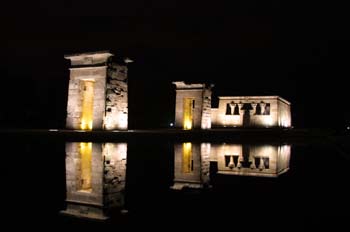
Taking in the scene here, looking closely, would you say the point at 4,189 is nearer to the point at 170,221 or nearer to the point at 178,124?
the point at 170,221

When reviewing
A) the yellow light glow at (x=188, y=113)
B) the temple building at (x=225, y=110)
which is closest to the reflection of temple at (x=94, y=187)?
the temple building at (x=225, y=110)

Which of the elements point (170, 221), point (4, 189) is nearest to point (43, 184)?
point (4, 189)

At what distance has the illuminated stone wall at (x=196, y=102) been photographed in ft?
97.1

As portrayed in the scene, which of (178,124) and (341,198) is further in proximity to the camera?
(178,124)

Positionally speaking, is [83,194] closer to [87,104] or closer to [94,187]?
[94,187]

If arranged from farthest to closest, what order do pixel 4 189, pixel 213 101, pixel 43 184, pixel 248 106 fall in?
1. pixel 213 101
2. pixel 248 106
3. pixel 43 184
4. pixel 4 189

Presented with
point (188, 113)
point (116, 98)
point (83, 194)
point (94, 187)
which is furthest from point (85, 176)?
point (188, 113)

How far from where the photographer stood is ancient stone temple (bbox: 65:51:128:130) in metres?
18.7

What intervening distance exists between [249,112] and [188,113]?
8707 millimetres

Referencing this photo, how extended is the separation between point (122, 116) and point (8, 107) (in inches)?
748

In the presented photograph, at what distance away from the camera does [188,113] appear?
3172cm

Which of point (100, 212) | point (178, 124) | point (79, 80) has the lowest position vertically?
point (100, 212)

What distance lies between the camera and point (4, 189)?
472 centimetres

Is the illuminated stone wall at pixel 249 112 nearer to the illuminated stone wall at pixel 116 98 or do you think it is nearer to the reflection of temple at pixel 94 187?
the illuminated stone wall at pixel 116 98
